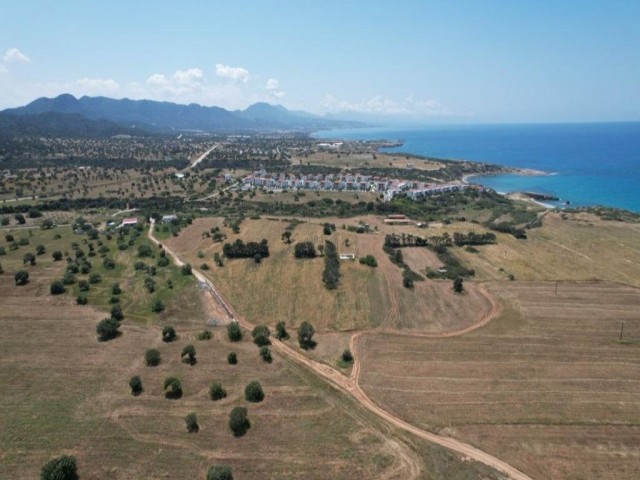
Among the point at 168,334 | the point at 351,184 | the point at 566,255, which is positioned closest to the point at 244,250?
the point at 168,334

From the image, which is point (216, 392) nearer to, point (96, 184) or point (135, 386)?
point (135, 386)

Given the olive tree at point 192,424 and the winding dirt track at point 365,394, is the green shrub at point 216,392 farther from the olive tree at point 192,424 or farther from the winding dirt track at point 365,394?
the winding dirt track at point 365,394

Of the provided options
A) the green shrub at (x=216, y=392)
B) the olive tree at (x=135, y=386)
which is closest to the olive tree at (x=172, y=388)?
the olive tree at (x=135, y=386)

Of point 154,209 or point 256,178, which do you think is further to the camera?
point 256,178

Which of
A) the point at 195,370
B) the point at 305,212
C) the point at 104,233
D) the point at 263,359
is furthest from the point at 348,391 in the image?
the point at 305,212

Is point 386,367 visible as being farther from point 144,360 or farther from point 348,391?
point 144,360

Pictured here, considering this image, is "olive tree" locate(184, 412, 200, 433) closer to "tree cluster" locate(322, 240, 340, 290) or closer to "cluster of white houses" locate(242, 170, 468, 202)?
"tree cluster" locate(322, 240, 340, 290)

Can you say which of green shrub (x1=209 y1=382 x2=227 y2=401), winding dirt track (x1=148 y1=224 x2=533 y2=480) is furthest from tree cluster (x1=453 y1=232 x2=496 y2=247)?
green shrub (x1=209 y1=382 x2=227 y2=401)
